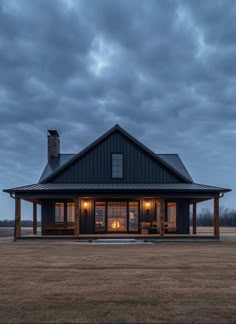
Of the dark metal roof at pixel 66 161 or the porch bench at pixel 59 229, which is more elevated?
the dark metal roof at pixel 66 161

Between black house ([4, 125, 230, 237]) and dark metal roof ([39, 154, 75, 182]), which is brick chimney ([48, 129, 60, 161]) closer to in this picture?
dark metal roof ([39, 154, 75, 182])

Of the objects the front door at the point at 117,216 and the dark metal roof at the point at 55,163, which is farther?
the dark metal roof at the point at 55,163

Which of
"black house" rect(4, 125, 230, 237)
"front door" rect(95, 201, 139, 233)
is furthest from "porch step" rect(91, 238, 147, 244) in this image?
"front door" rect(95, 201, 139, 233)

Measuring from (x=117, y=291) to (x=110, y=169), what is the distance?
1617cm

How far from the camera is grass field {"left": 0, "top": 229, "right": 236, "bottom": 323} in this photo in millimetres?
5141

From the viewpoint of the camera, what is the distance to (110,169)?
74.4 feet

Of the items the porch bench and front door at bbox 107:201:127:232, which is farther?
front door at bbox 107:201:127:232

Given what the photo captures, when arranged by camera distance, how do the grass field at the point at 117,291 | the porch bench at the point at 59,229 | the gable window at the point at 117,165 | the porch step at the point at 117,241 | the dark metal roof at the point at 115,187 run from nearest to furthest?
the grass field at the point at 117,291, the porch step at the point at 117,241, the dark metal roof at the point at 115,187, the porch bench at the point at 59,229, the gable window at the point at 117,165

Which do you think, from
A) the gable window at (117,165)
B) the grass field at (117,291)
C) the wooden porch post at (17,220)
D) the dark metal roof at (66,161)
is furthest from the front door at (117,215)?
the grass field at (117,291)

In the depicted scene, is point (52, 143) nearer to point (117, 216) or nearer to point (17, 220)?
point (117, 216)

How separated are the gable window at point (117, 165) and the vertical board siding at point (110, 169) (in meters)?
0.20

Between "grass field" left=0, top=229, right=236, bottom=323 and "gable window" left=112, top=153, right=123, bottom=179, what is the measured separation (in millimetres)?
12131

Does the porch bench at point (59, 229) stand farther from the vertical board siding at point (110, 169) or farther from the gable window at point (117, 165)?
the gable window at point (117, 165)

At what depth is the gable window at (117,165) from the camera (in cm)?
2267
